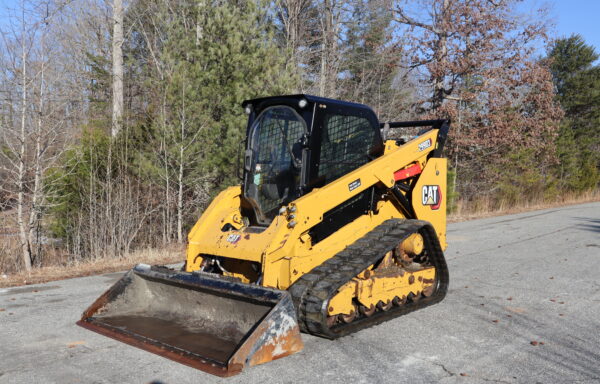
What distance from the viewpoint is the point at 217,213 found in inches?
235

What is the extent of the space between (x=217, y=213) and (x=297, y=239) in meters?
1.31

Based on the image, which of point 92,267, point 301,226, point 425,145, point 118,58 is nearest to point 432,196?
point 425,145

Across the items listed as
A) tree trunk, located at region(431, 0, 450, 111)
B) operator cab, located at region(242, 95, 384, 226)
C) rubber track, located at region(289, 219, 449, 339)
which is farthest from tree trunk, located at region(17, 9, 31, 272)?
tree trunk, located at region(431, 0, 450, 111)

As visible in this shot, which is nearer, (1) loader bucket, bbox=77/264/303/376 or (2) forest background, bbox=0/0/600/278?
(1) loader bucket, bbox=77/264/303/376

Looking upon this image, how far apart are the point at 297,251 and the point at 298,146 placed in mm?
1155

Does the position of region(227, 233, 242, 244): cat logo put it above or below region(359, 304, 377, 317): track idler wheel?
above

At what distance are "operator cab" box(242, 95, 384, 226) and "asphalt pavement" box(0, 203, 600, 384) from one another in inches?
63.2

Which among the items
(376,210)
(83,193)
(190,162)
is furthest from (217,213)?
(83,193)

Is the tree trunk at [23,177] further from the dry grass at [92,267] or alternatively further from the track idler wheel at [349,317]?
the track idler wheel at [349,317]

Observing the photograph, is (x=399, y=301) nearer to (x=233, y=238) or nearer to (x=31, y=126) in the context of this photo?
(x=233, y=238)

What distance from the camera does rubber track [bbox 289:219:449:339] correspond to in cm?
464

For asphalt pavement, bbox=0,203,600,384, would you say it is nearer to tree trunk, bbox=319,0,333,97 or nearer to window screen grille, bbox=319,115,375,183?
window screen grille, bbox=319,115,375,183

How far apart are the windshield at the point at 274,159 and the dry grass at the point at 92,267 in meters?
3.64

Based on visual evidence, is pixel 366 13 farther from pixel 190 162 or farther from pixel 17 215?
pixel 17 215
